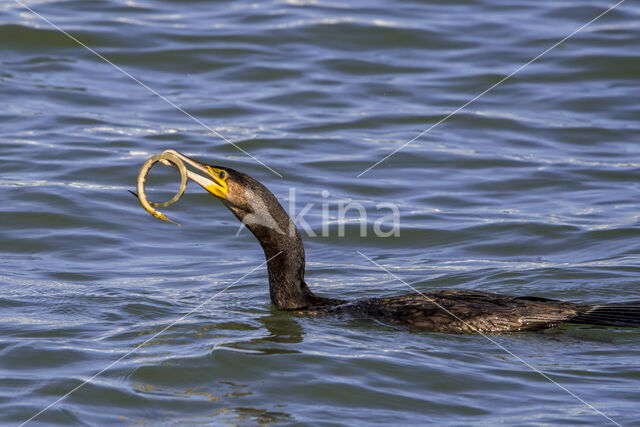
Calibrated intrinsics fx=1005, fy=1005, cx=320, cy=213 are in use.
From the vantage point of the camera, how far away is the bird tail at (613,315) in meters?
7.81

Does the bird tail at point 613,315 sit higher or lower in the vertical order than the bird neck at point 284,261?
lower

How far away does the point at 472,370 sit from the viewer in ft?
23.5

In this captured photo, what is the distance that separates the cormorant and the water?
0.13 meters

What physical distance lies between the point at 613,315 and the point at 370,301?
1.95 metres

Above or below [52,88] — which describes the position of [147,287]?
below

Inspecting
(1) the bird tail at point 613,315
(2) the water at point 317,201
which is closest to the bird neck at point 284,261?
(2) the water at point 317,201

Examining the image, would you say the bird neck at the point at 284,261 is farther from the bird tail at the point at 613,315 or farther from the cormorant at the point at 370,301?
the bird tail at the point at 613,315

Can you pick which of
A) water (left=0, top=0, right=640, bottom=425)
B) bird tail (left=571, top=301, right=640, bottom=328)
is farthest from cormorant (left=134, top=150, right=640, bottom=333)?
water (left=0, top=0, right=640, bottom=425)

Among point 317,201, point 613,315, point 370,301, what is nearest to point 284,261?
point 370,301

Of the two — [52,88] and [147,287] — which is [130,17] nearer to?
[52,88]

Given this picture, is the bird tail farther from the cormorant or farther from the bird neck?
the bird neck

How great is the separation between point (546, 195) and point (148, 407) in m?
6.93

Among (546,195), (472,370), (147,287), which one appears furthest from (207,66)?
(472,370)

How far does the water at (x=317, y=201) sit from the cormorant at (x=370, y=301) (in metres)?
0.13
